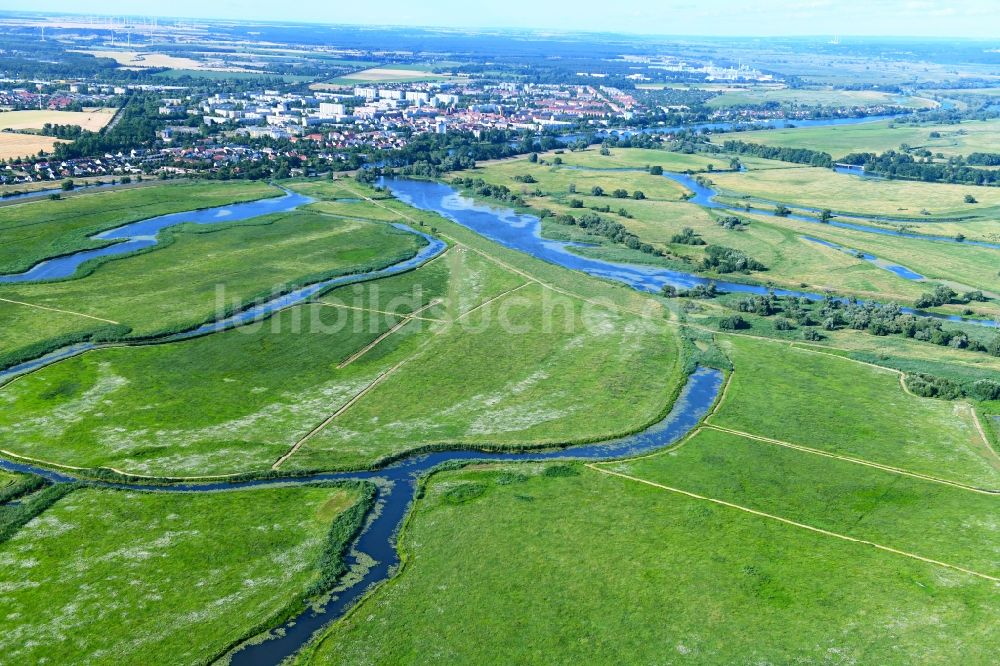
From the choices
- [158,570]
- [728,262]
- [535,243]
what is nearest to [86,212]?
[535,243]

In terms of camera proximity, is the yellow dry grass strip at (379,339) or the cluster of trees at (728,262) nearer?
the yellow dry grass strip at (379,339)

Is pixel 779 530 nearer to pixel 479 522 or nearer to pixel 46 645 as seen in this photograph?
pixel 479 522

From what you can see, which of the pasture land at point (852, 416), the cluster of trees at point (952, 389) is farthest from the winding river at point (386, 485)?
the cluster of trees at point (952, 389)

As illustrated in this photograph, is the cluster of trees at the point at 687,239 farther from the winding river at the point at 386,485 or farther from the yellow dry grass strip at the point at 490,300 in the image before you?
the winding river at the point at 386,485

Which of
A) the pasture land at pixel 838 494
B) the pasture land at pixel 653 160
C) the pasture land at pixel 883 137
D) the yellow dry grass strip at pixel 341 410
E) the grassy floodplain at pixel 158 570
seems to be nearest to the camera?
the grassy floodplain at pixel 158 570

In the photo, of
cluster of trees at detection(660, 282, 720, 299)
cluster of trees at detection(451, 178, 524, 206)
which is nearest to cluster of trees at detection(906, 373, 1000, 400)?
cluster of trees at detection(660, 282, 720, 299)

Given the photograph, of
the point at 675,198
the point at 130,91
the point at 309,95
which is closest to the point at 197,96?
the point at 130,91

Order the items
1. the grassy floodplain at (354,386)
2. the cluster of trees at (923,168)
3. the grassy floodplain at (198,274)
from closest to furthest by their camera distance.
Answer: the grassy floodplain at (354,386)
the grassy floodplain at (198,274)
the cluster of trees at (923,168)
